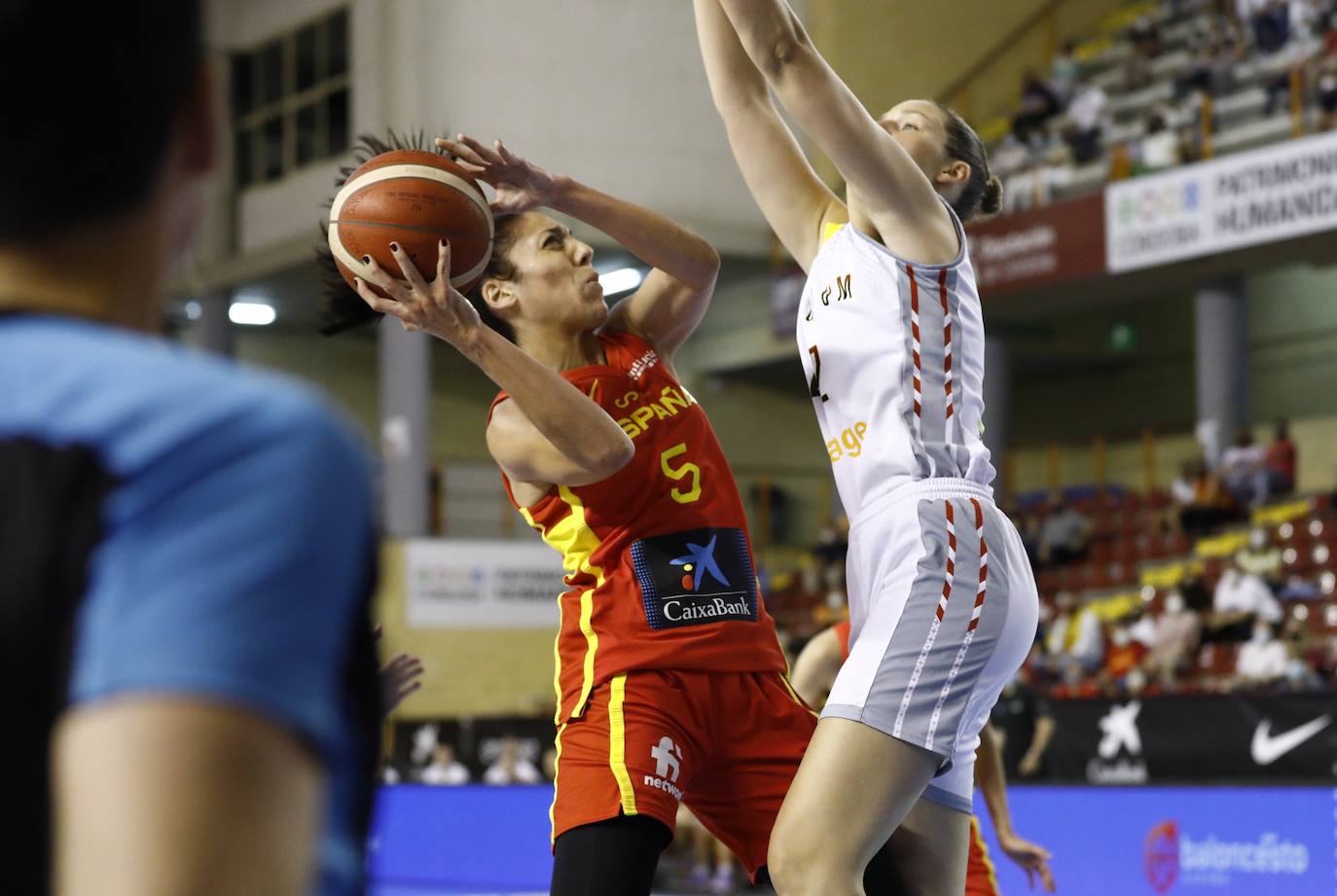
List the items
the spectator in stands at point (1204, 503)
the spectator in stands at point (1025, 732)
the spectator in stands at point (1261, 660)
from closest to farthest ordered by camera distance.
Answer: the spectator in stands at point (1025, 732) < the spectator in stands at point (1261, 660) < the spectator in stands at point (1204, 503)

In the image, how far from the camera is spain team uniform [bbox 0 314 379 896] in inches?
35.6

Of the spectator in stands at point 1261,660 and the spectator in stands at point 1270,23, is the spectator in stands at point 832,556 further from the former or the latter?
the spectator in stands at point 1270,23

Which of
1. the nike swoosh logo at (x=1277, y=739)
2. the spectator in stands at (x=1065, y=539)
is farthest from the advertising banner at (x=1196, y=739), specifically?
the spectator in stands at (x=1065, y=539)

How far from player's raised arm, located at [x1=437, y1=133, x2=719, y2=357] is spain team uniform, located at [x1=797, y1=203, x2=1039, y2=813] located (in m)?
0.57

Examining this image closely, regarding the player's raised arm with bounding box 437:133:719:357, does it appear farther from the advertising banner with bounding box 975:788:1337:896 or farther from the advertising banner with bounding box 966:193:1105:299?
the advertising banner with bounding box 966:193:1105:299

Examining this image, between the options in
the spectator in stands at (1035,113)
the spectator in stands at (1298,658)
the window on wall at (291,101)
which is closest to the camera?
the spectator in stands at (1298,658)

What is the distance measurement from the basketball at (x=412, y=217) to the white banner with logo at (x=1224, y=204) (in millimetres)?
13420

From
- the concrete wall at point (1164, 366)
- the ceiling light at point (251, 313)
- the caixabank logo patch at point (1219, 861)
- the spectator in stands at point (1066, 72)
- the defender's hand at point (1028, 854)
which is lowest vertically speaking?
the caixabank logo patch at point (1219, 861)

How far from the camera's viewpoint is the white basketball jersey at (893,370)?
3.52 metres

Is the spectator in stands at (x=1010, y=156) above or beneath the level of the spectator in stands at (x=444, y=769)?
above

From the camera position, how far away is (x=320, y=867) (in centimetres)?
102

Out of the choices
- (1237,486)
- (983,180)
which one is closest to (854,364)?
(983,180)

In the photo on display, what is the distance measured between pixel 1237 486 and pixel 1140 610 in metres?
2.04

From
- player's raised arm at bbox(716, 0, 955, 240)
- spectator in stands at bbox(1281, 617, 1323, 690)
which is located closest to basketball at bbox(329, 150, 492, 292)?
player's raised arm at bbox(716, 0, 955, 240)
